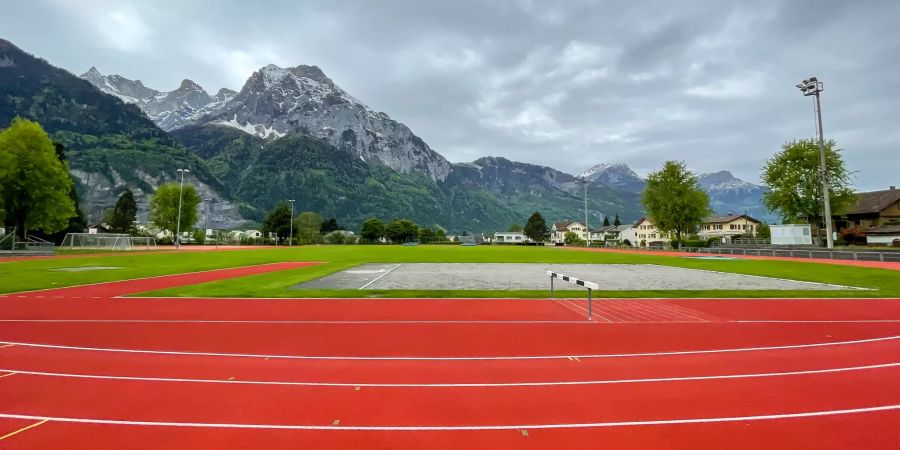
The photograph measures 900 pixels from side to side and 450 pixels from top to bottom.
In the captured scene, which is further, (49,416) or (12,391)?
(12,391)

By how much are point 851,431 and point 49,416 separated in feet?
33.1

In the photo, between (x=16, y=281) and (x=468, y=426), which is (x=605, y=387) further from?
(x=16, y=281)

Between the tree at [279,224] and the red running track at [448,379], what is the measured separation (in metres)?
108

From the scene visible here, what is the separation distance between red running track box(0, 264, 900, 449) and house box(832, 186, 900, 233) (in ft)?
249

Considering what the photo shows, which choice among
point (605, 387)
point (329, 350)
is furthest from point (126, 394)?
point (605, 387)

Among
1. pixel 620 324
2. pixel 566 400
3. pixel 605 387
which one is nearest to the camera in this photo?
pixel 566 400

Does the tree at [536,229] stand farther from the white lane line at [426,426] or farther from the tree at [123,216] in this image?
the white lane line at [426,426]

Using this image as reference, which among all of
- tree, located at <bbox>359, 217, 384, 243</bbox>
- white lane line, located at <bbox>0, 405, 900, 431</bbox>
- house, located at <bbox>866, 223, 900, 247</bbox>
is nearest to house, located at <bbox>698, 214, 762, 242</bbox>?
house, located at <bbox>866, 223, 900, 247</bbox>

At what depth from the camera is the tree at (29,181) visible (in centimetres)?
4828

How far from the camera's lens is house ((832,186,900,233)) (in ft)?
218

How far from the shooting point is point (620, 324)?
1145 centimetres

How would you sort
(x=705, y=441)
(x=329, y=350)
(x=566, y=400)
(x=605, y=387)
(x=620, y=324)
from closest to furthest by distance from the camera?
(x=705, y=441) → (x=566, y=400) → (x=605, y=387) → (x=329, y=350) → (x=620, y=324)

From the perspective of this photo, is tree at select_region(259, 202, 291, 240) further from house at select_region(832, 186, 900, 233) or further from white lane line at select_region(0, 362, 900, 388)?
house at select_region(832, 186, 900, 233)

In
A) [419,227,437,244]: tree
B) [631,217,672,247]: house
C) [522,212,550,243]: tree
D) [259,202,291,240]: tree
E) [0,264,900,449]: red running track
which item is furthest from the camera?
[419,227,437,244]: tree
